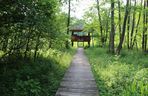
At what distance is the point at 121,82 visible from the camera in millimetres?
A: 8164

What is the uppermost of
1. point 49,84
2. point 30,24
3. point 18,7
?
point 18,7

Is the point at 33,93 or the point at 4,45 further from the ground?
the point at 4,45

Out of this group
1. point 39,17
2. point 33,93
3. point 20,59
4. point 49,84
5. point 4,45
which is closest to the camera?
point 33,93

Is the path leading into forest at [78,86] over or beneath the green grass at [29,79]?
beneath

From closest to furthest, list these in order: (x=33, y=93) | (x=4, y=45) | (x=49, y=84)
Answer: (x=33, y=93) < (x=49, y=84) < (x=4, y=45)

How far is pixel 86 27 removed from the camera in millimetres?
37344

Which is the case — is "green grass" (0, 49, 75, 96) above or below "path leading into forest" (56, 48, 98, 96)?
above

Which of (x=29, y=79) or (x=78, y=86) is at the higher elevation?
(x=29, y=79)

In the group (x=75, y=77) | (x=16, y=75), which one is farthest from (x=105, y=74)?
(x=16, y=75)

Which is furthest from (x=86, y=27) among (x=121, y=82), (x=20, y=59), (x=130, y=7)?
(x=121, y=82)

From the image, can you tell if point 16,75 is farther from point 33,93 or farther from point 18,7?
point 18,7

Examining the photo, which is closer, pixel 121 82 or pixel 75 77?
pixel 121 82

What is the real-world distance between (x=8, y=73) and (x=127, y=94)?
4.76 metres

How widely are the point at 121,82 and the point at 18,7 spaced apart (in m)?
3.91
